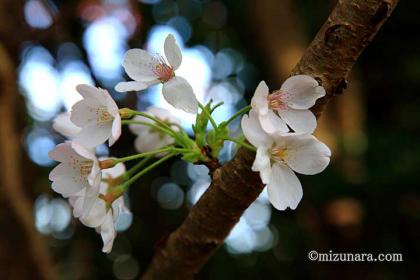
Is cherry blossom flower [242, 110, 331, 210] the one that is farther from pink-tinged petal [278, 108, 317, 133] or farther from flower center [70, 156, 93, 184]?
flower center [70, 156, 93, 184]

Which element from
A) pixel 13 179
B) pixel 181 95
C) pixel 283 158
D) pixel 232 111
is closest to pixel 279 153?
pixel 283 158

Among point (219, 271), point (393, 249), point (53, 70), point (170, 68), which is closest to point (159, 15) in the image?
point (53, 70)

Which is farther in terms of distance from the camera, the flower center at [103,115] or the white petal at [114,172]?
the white petal at [114,172]

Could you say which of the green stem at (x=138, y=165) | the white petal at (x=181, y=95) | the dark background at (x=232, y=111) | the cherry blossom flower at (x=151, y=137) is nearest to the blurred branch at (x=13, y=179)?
the dark background at (x=232, y=111)

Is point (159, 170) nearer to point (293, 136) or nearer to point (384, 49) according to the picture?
point (384, 49)

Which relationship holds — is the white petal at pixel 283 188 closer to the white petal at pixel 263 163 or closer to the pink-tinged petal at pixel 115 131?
the white petal at pixel 263 163

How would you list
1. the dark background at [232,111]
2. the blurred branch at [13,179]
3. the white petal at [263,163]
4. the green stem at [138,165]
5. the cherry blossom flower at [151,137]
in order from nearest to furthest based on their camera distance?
the white petal at [263,163], the green stem at [138,165], the cherry blossom flower at [151,137], the blurred branch at [13,179], the dark background at [232,111]

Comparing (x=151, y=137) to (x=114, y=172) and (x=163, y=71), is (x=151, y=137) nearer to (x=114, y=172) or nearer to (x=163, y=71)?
(x=114, y=172)
